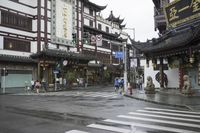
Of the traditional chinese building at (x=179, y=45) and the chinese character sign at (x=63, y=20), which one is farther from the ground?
the chinese character sign at (x=63, y=20)

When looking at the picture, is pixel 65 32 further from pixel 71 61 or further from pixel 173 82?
pixel 173 82

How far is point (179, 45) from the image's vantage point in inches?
994

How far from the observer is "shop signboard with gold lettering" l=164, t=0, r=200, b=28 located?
2530 centimetres

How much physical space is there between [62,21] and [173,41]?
95.7 ft

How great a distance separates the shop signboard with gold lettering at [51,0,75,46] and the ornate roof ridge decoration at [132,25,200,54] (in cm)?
2052

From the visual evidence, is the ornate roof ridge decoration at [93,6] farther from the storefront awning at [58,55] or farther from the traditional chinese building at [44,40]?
the storefront awning at [58,55]

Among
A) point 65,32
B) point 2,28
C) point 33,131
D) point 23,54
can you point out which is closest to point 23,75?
point 23,54

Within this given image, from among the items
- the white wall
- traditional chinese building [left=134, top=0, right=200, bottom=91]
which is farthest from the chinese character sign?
traditional chinese building [left=134, top=0, right=200, bottom=91]

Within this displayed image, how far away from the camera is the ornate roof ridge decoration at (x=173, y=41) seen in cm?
2395

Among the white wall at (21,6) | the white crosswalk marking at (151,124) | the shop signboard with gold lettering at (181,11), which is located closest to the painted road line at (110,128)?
the white crosswalk marking at (151,124)

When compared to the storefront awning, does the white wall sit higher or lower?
higher

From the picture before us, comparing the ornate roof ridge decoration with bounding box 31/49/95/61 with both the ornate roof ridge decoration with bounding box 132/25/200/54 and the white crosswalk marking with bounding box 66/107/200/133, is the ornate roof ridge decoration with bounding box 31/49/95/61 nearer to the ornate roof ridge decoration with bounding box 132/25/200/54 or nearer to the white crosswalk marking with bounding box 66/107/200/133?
the ornate roof ridge decoration with bounding box 132/25/200/54

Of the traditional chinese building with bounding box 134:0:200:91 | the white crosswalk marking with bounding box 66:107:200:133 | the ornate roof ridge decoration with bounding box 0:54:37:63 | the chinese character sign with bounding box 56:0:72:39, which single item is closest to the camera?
the white crosswalk marking with bounding box 66:107:200:133

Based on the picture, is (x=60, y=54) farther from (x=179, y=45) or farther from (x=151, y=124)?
(x=151, y=124)
